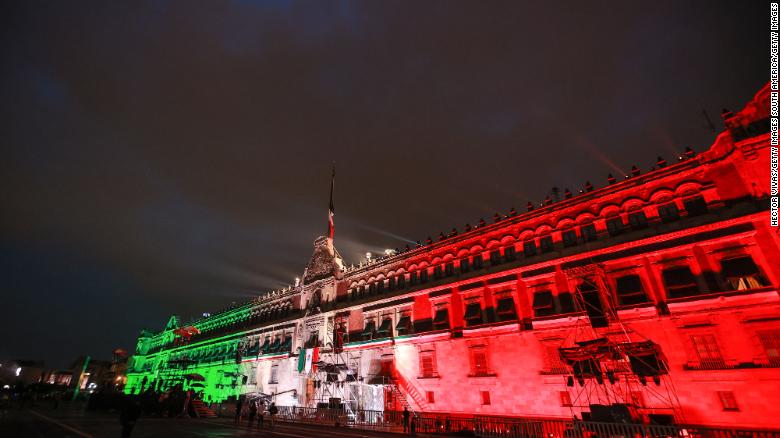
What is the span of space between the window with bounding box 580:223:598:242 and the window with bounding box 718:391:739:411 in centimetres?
1018

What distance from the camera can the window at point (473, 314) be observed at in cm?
2648

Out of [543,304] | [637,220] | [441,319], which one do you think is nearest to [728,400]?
[543,304]

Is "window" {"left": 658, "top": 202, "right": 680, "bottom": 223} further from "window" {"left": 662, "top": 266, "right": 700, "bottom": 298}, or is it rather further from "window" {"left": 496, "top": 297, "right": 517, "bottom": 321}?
"window" {"left": 496, "top": 297, "right": 517, "bottom": 321}

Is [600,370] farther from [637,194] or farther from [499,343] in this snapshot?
[637,194]

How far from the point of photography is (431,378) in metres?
27.2

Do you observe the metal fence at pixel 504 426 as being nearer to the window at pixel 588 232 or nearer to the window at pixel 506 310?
the window at pixel 506 310

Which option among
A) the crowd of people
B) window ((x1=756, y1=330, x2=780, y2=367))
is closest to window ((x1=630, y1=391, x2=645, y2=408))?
window ((x1=756, y1=330, x2=780, y2=367))

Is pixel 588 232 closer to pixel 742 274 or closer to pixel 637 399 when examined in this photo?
pixel 742 274

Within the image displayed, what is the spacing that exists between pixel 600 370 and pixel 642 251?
780 centimetres

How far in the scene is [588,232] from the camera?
2391 centimetres

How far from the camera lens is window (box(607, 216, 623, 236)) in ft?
74.2

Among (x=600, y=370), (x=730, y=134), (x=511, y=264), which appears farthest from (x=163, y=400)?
(x=730, y=134)

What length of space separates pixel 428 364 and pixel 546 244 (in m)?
13.6

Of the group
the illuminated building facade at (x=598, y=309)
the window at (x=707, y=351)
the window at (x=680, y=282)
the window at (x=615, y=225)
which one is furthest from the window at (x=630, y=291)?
the window at (x=615, y=225)
